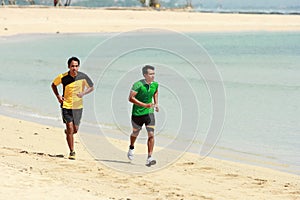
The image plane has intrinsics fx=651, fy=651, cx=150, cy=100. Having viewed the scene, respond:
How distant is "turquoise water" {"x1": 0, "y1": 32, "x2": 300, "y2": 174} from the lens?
480 inches

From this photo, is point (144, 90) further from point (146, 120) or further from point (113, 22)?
point (113, 22)

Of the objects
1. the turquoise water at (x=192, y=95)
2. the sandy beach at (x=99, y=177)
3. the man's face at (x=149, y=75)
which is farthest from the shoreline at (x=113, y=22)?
the man's face at (x=149, y=75)

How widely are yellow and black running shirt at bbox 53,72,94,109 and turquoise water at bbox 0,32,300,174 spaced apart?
9.39 ft

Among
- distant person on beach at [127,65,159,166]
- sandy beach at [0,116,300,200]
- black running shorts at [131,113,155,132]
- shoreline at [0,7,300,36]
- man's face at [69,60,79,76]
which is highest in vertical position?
shoreline at [0,7,300,36]

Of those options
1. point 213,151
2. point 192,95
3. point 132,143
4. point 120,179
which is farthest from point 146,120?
point 192,95

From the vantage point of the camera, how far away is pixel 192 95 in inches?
631

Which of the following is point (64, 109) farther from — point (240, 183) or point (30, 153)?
point (240, 183)

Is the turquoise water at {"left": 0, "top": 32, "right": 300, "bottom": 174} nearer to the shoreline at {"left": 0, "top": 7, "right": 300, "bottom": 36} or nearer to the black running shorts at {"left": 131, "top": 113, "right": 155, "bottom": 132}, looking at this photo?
the black running shorts at {"left": 131, "top": 113, "right": 155, "bottom": 132}

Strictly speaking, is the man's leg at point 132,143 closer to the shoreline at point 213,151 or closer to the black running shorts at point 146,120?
the black running shorts at point 146,120

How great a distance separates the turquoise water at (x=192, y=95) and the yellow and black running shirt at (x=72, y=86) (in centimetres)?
286

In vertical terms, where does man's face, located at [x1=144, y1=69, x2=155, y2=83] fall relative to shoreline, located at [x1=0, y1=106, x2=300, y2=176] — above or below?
above

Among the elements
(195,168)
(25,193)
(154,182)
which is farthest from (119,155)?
(25,193)

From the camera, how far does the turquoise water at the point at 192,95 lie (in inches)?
480

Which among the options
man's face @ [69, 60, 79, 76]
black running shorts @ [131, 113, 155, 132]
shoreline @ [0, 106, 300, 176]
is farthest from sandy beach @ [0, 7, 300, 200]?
man's face @ [69, 60, 79, 76]
